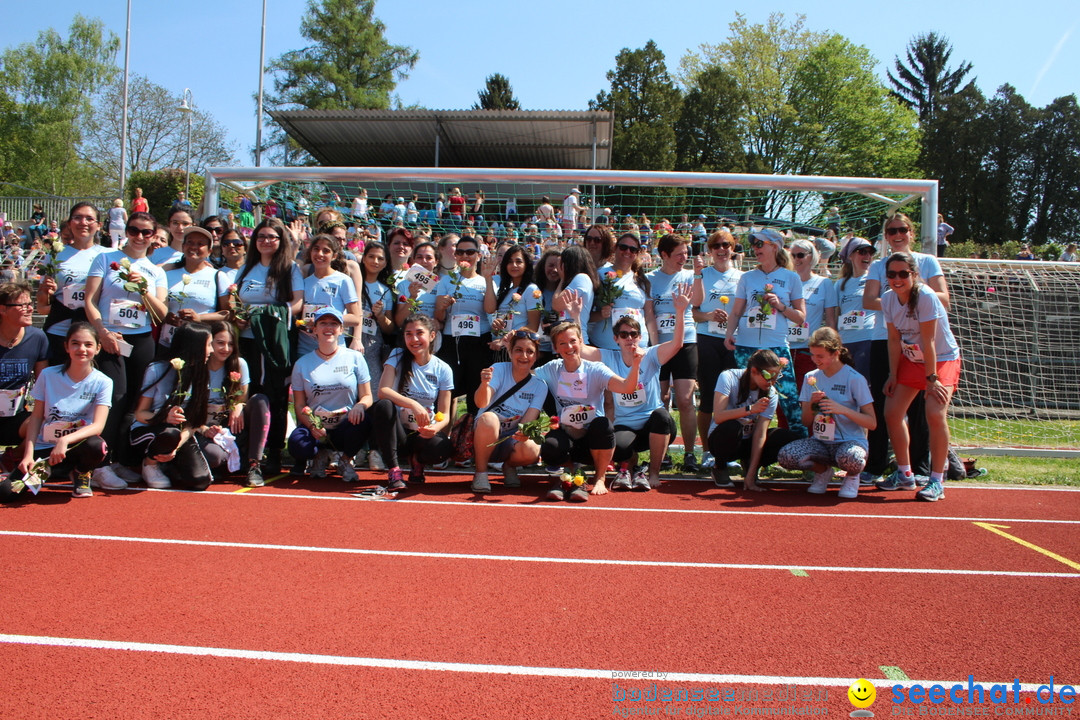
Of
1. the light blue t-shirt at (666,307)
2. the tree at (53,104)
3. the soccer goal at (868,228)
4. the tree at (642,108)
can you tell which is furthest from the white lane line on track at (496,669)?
the tree at (53,104)

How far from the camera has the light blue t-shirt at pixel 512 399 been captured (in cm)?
593

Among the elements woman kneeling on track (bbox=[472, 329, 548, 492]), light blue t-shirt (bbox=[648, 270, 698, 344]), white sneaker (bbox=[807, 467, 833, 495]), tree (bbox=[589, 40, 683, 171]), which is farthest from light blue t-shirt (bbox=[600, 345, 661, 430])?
tree (bbox=[589, 40, 683, 171])

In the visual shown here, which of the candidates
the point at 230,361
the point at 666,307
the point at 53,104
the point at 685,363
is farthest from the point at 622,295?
the point at 53,104

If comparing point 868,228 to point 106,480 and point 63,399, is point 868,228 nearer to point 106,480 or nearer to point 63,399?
point 106,480

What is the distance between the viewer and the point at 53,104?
1857 inches

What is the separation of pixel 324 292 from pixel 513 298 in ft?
5.33

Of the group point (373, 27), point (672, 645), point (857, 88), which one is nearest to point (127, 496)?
point (672, 645)

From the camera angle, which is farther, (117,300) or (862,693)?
(117,300)

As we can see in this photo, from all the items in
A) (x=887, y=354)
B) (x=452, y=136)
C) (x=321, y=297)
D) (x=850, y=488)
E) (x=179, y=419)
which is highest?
(x=452, y=136)

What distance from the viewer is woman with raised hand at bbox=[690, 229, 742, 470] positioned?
6547mm

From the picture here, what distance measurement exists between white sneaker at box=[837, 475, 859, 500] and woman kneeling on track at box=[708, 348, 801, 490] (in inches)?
20.8

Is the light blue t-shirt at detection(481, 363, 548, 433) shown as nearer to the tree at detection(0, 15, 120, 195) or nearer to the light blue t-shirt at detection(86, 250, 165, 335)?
the light blue t-shirt at detection(86, 250, 165, 335)

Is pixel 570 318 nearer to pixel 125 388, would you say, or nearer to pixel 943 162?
pixel 125 388

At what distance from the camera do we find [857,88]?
4247 cm
